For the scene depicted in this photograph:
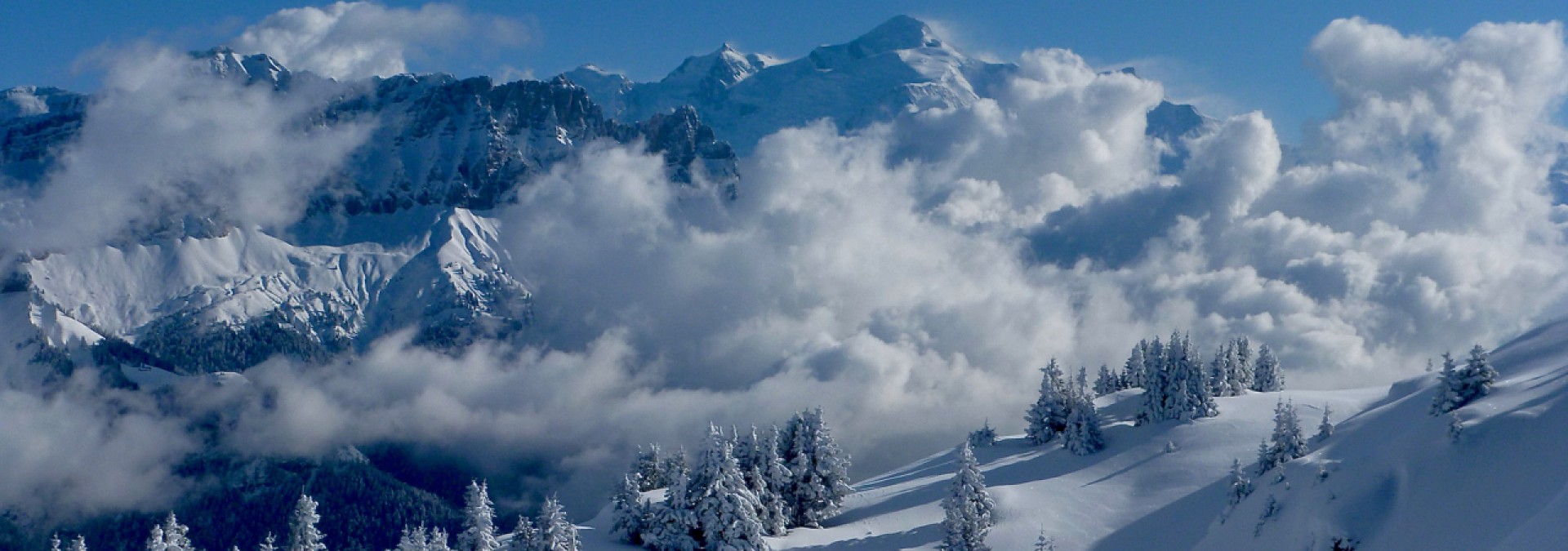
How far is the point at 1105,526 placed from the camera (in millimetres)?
87000

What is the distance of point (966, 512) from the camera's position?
72438mm

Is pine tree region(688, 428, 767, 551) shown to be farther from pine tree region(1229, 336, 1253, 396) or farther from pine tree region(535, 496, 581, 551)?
pine tree region(1229, 336, 1253, 396)

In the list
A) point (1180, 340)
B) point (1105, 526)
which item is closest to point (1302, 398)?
point (1180, 340)

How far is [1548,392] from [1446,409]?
5.71m

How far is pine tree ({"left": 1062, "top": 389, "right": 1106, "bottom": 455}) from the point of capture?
106m

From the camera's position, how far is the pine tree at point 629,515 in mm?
81188

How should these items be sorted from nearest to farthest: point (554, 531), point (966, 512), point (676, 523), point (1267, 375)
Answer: point (554, 531)
point (966, 512)
point (676, 523)
point (1267, 375)

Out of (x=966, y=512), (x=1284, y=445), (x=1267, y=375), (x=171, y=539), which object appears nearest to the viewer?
(x=171, y=539)

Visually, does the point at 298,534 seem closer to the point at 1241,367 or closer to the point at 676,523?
the point at 676,523

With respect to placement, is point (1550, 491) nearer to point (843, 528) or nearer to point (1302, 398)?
point (843, 528)

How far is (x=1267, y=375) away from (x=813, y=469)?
252ft

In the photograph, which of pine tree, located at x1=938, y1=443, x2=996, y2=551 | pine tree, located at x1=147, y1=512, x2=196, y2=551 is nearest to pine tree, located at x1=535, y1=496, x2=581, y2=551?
pine tree, located at x1=147, y1=512, x2=196, y2=551

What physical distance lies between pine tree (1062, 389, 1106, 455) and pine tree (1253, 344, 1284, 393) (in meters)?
39.2

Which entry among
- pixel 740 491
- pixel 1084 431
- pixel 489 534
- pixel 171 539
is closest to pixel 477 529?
pixel 489 534
